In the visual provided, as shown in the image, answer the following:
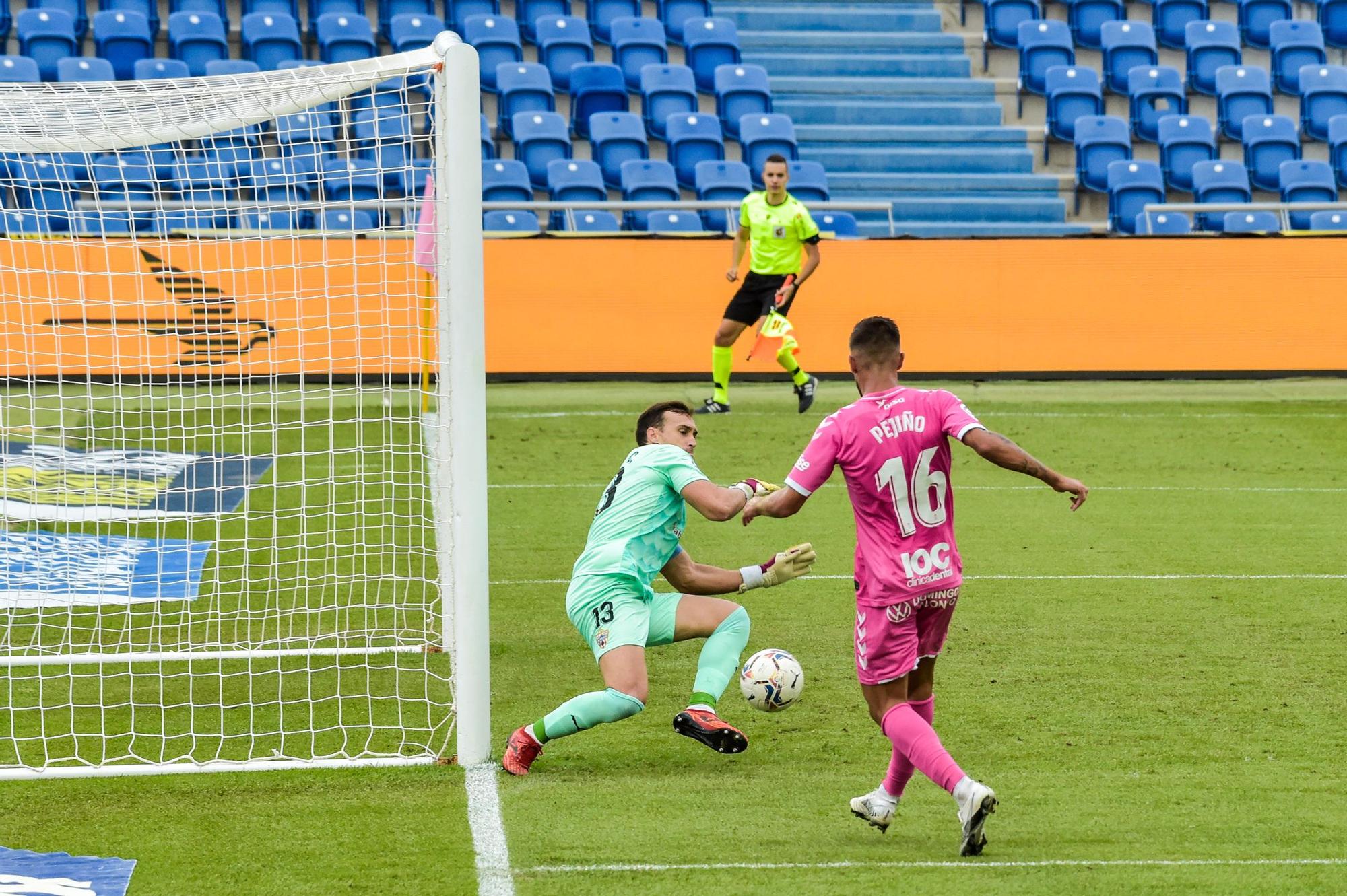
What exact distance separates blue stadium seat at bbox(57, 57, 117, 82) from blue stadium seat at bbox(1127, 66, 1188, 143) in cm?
1320

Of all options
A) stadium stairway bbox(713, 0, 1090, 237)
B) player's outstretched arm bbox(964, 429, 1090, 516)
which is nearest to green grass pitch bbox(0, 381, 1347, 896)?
player's outstretched arm bbox(964, 429, 1090, 516)

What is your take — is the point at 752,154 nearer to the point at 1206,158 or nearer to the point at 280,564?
the point at 1206,158

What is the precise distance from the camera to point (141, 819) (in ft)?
18.6

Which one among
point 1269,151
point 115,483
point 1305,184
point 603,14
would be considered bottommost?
point 115,483

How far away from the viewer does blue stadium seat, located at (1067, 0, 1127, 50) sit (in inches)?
923

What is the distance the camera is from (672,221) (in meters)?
18.9

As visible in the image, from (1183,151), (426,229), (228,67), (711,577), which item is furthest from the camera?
(1183,151)

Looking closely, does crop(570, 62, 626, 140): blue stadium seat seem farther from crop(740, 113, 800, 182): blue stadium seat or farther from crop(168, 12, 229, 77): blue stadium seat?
crop(168, 12, 229, 77): blue stadium seat

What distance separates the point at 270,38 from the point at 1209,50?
1292 cm

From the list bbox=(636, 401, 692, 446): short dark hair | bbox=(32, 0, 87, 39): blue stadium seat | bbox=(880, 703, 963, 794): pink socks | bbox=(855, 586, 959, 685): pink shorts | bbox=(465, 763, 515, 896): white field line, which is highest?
bbox=(32, 0, 87, 39): blue stadium seat

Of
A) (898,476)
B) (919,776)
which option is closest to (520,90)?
(919,776)

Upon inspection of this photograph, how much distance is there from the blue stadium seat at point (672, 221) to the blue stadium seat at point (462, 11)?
460 centimetres

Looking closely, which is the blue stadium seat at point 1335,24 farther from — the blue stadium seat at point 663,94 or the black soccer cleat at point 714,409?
the black soccer cleat at point 714,409

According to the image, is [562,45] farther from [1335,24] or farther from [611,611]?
[611,611]
